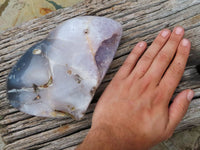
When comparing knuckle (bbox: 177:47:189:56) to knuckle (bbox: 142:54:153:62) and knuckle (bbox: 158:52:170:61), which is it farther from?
knuckle (bbox: 142:54:153:62)

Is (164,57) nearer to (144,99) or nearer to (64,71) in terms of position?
(144,99)

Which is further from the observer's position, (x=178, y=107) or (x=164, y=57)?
(x=164, y=57)

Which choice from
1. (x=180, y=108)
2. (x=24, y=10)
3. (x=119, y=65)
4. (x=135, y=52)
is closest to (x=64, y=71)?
(x=119, y=65)

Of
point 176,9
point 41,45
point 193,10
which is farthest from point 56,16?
point 193,10

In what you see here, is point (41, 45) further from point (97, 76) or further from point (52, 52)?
point (97, 76)

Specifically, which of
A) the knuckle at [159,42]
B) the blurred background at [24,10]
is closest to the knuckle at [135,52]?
the knuckle at [159,42]

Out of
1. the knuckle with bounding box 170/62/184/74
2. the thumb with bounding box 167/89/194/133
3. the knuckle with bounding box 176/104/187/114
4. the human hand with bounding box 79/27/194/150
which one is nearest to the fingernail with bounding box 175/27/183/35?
the human hand with bounding box 79/27/194/150
